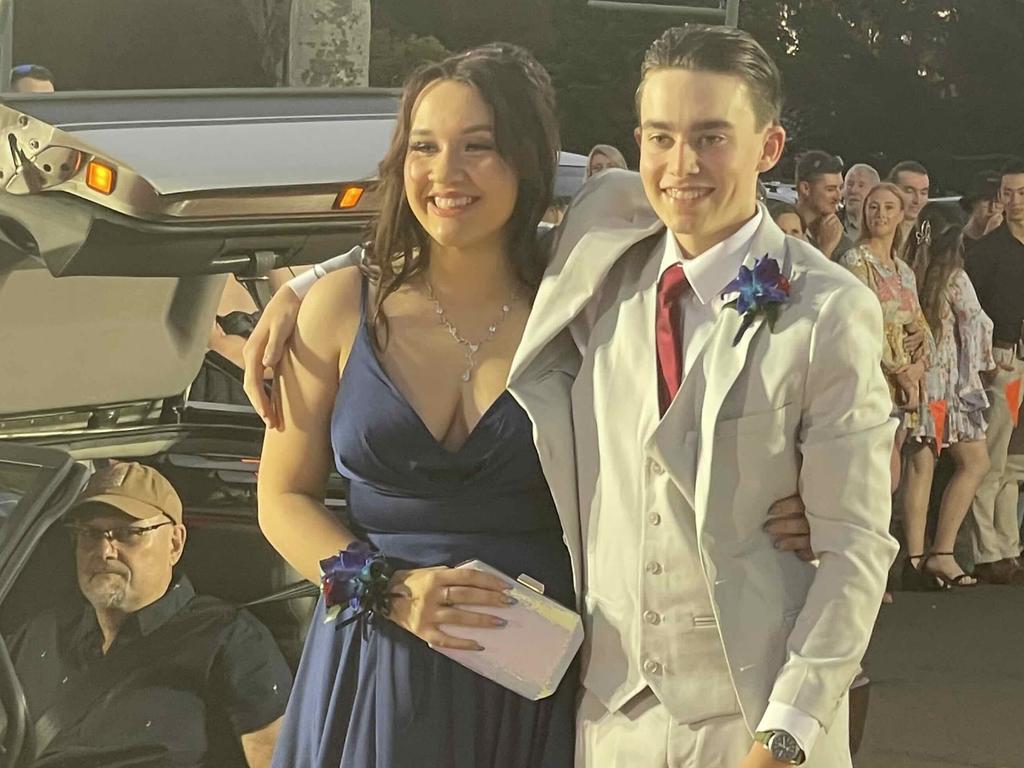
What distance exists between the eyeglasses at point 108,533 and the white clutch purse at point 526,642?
817 mm

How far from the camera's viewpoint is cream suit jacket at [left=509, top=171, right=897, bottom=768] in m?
1.41

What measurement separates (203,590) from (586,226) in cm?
109

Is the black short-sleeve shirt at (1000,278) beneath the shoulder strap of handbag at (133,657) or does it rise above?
above

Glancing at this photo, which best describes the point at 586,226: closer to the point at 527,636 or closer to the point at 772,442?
the point at 772,442

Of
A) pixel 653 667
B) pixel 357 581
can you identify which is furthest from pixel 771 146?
pixel 357 581

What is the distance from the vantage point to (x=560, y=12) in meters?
2.02

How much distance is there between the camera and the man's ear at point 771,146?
156 cm

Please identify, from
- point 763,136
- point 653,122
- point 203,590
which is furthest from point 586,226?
point 203,590

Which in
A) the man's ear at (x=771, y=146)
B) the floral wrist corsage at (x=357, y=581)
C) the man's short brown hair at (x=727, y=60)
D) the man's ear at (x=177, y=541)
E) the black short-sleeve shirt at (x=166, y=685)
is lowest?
the black short-sleeve shirt at (x=166, y=685)

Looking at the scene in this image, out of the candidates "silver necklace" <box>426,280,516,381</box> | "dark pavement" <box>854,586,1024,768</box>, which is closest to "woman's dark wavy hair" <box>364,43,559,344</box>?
"silver necklace" <box>426,280,516,381</box>

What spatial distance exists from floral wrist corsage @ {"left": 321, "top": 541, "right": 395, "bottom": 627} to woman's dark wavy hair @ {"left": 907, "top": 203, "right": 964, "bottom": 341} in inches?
44.5

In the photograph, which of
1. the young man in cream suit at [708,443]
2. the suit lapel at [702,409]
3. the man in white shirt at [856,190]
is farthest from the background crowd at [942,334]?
the suit lapel at [702,409]

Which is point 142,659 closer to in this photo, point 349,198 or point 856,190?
point 349,198

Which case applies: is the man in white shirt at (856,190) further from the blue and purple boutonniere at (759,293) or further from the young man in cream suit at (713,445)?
the blue and purple boutonniere at (759,293)
